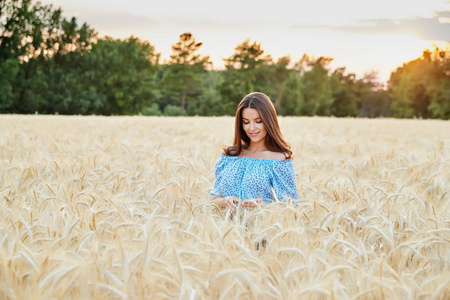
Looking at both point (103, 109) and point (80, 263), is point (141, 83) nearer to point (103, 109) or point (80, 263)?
point (103, 109)

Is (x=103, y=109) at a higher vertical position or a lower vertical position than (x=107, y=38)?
lower

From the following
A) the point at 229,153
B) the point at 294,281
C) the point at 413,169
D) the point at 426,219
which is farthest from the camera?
the point at 413,169

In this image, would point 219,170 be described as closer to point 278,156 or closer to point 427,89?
point 278,156

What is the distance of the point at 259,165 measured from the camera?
10.9ft

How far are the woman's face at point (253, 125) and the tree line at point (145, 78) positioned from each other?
37126 mm

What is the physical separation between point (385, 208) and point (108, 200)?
65.3 inches

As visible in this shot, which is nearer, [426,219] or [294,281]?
[294,281]

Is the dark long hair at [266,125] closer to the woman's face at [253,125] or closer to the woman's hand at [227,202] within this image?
the woman's face at [253,125]

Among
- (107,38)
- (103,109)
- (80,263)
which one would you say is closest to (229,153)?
(80,263)

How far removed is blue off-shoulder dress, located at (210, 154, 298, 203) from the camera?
10.5 feet

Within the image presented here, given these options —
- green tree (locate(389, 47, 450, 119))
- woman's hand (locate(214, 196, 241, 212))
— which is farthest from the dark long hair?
green tree (locate(389, 47, 450, 119))

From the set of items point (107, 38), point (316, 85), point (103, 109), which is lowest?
point (103, 109)

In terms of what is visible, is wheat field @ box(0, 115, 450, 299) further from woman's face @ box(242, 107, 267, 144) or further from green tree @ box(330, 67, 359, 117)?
green tree @ box(330, 67, 359, 117)

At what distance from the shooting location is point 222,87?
48438mm
